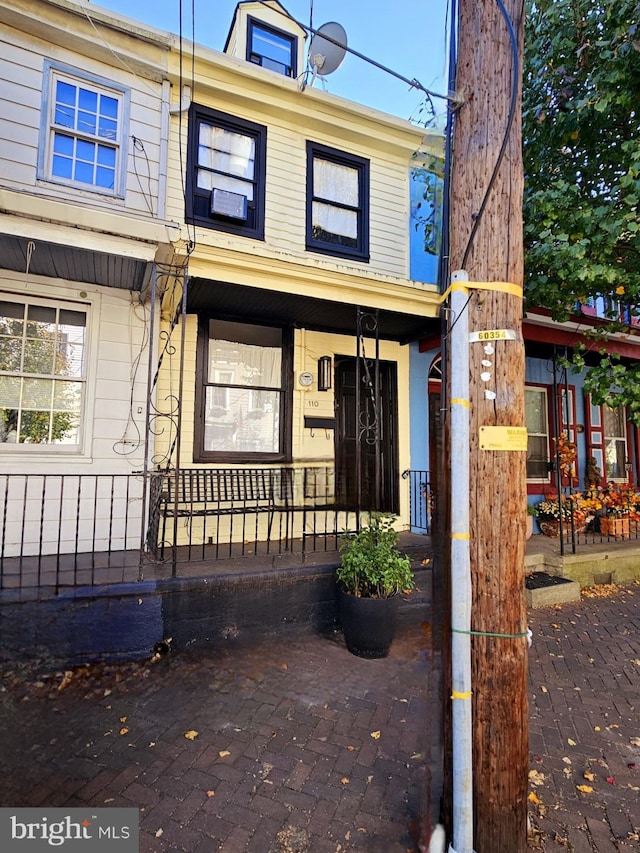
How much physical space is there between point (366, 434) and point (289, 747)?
445cm

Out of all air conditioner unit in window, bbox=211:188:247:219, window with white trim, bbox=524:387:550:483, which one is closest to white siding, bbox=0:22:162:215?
air conditioner unit in window, bbox=211:188:247:219

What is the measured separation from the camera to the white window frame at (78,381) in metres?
4.61

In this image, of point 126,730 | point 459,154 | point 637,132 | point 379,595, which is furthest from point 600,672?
point 637,132

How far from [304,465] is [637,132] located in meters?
5.23

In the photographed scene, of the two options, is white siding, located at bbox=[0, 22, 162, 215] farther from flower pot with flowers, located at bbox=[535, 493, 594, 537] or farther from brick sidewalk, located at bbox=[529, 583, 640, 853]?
flower pot with flowers, located at bbox=[535, 493, 594, 537]

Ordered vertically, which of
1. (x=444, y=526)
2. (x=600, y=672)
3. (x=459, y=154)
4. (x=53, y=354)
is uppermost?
(x=459, y=154)

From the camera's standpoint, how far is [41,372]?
4.79 metres

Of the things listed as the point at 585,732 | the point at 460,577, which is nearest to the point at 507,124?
the point at 460,577

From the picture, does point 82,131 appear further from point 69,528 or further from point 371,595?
point 371,595

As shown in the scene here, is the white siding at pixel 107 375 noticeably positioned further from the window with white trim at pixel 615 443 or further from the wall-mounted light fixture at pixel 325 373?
the window with white trim at pixel 615 443

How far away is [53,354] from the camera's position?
15.9 ft

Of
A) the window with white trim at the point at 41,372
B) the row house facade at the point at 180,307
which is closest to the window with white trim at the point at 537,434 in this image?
the row house facade at the point at 180,307

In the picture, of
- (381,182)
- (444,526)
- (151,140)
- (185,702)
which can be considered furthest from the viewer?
(381,182)

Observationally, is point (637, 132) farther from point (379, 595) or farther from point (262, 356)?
point (379, 595)
